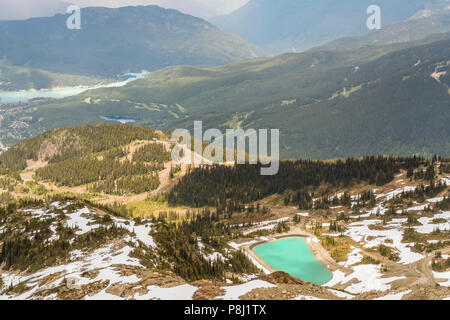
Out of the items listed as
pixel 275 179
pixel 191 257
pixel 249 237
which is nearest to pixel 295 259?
pixel 249 237

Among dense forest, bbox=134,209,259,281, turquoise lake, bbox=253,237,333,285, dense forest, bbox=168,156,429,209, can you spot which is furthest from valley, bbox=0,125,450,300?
turquoise lake, bbox=253,237,333,285

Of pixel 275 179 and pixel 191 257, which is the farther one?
pixel 275 179

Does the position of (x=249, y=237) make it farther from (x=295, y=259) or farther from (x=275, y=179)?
(x=275, y=179)

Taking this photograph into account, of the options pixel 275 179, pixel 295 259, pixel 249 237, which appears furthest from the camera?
pixel 275 179

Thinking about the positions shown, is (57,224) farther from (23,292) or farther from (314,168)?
(314,168)

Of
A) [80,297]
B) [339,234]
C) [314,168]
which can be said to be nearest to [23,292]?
[80,297]

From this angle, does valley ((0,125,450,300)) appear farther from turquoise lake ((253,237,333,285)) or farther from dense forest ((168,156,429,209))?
turquoise lake ((253,237,333,285))
